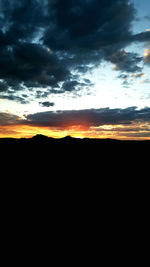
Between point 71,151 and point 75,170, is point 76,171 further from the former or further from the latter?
point 71,151

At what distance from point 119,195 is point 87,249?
3.19 m

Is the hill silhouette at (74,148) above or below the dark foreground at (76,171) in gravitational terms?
above

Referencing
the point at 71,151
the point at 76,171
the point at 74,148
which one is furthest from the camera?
the point at 74,148

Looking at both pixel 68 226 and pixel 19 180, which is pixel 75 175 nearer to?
pixel 19 180

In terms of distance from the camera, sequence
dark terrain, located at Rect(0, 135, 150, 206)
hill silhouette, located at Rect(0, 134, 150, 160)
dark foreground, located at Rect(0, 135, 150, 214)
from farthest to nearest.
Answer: hill silhouette, located at Rect(0, 134, 150, 160) < dark terrain, located at Rect(0, 135, 150, 206) < dark foreground, located at Rect(0, 135, 150, 214)

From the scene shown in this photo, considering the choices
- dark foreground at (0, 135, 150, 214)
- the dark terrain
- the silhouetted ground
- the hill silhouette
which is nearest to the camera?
dark foreground at (0, 135, 150, 214)

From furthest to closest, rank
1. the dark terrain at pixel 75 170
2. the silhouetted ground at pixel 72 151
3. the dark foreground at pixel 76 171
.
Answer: the silhouetted ground at pixel 72 151, the dark terrain at pixel 75 170, the dark foreground at pixel 76 171

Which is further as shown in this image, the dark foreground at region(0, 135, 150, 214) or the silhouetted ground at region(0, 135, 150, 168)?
the silhouetted ground at region(0, 135, 150, 168)

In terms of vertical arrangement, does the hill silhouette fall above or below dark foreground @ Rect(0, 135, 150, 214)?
above

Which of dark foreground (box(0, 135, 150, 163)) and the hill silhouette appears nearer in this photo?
dark foreground (box(0, 135, 150, 163))

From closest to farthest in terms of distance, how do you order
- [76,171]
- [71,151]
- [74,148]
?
[76,171], [71,151], [74,148]

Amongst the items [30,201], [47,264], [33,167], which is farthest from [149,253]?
[33,167]

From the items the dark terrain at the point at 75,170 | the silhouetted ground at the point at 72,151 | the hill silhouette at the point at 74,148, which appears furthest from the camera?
the hill silhouette at the point at 74,148

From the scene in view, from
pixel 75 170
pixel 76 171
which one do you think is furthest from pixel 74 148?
pixel 76 171
